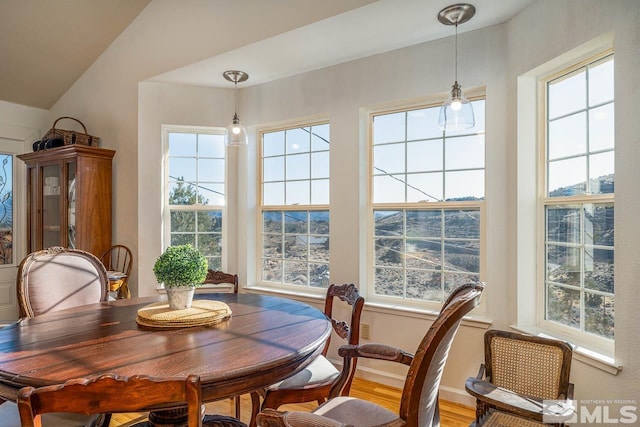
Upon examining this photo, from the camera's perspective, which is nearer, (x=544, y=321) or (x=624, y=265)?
(x=624, y=265)

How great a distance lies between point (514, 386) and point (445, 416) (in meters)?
0.62

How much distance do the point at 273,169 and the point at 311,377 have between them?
2.19m

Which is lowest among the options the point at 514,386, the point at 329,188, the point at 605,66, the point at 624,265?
the point at 514,386

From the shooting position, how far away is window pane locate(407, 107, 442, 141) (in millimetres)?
2828

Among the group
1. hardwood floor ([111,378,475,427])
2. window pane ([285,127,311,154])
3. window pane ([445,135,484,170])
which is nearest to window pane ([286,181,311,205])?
window pane ([285,127,311,154])

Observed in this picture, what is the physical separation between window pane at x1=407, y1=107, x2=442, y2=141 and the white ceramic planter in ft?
6.50

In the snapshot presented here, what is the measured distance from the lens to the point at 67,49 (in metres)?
3.77

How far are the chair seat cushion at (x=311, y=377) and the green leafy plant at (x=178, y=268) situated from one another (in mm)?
662

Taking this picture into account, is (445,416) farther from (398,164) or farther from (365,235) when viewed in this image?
(398,164)

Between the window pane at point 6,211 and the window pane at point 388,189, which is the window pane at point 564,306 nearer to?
the window pane at point 388,189

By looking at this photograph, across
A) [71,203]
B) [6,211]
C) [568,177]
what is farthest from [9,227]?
[568,177]

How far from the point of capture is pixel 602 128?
197 centimetres

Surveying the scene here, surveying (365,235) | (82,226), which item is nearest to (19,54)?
(82,226)

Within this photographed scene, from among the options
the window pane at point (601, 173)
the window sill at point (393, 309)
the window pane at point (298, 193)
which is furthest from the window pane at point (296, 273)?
the window pane at point (601, 173)
